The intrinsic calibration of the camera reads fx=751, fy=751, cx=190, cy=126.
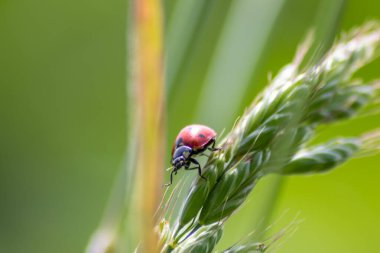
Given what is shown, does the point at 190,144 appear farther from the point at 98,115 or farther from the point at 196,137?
the point at 98,115

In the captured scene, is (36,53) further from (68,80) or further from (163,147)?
(163,147)

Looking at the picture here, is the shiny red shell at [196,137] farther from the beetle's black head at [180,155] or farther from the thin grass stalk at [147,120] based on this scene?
the thin grass stalk at [147,120]

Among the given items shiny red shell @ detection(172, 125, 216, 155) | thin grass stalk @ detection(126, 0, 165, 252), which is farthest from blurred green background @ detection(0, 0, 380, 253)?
thin grass stalk @ detection(126, 0, 165, 252)

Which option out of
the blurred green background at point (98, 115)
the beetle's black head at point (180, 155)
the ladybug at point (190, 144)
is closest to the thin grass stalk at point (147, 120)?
the blurred green background at point (98, 115)

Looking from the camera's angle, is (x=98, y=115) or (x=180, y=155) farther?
(x=98, y=115)

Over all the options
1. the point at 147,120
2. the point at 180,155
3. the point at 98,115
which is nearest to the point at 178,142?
the point at 180,155

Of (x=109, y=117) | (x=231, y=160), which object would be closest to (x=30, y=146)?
(x=109, y=117)
